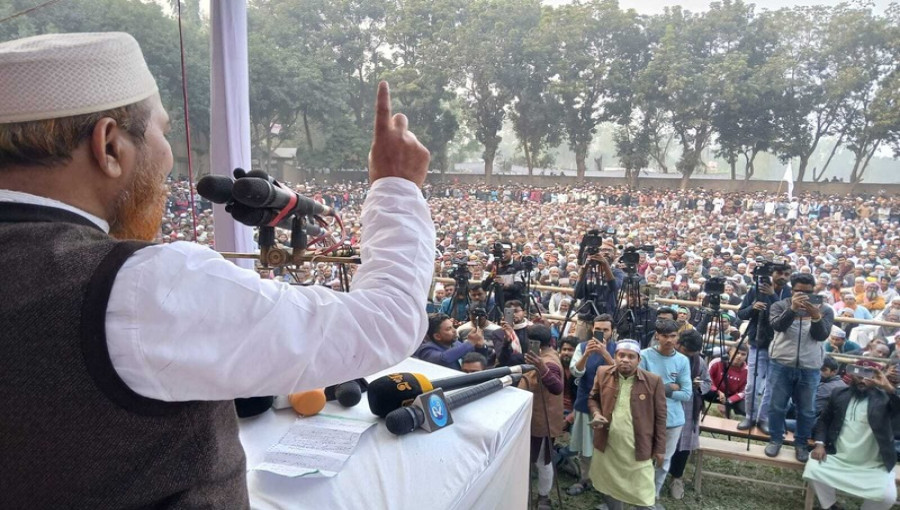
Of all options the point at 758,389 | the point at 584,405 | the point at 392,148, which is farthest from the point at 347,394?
the point at 758,389

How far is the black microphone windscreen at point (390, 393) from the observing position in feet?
3.47

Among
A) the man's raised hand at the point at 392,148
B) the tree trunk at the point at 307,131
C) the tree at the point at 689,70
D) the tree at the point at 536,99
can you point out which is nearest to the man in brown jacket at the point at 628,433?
the man's raised hand at the point at 392,148

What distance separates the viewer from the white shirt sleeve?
20.4 inches

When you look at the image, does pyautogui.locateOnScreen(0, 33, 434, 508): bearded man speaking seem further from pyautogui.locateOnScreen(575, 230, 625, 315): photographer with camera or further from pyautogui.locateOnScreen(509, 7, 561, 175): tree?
pyautogui.locateOnScreen(509, 7, 561, 175): tree

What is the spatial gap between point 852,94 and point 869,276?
9.03 ft

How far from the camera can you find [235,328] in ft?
1.78

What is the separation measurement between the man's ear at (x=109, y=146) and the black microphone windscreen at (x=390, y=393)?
616 millimetres

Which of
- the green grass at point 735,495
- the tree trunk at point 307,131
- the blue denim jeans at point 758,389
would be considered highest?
Answer: the tree trunk at point 307,131

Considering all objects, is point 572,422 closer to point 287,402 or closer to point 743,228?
point 287,402

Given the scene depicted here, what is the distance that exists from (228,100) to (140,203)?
242 centimetres

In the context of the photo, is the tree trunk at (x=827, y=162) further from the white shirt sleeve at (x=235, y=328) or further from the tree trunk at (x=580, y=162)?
the white shirt sleeve at (x=235, y=328)

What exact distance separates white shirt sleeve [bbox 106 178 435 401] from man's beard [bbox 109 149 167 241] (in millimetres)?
148

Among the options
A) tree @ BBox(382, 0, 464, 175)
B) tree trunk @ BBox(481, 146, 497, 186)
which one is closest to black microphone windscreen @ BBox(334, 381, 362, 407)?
tree @ BBox(382, 0, 464, 175)

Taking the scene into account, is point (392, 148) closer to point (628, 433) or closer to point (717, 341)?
point (628, 433)
